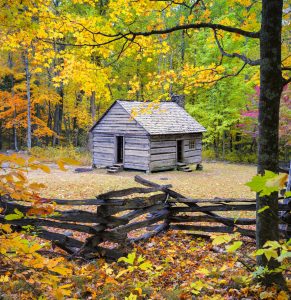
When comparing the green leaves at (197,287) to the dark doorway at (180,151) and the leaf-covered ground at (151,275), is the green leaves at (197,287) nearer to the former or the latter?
the leaf-covered ground at (151,275)

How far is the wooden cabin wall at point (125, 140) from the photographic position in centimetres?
2069

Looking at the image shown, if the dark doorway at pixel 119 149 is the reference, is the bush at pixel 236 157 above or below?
below

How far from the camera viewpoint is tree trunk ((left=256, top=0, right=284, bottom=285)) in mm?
3756

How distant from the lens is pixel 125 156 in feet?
70.9

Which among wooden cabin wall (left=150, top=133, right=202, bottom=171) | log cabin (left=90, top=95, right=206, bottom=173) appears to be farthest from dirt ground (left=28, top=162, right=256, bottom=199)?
log cabin (left=90, top=95, right=206, bottom=173)

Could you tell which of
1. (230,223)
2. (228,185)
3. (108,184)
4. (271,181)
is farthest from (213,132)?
(271,181)

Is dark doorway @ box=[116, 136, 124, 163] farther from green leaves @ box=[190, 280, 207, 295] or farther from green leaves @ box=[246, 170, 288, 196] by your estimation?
green leaves @ box=[246, 170, 288, 196]

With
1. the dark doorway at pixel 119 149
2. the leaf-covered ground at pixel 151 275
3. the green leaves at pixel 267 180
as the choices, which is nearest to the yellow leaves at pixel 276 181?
the green leaves at pixel 267 180

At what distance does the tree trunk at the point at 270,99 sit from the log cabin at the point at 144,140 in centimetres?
1615

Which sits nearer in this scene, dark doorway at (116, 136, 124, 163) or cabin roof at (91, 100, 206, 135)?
cabin roof at (91, 100, 206, 135)

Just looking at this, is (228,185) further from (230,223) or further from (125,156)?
(230,223)

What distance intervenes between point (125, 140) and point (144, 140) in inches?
62.0

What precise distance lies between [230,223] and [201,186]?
927 cm

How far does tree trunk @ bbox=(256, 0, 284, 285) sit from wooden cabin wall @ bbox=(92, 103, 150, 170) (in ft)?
54.2
